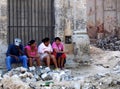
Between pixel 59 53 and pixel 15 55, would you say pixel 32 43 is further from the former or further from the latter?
pixel 59 53

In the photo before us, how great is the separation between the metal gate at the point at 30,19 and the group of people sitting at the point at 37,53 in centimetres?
69

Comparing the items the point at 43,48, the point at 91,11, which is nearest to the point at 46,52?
the point at 43,48

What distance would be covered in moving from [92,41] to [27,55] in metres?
5.51

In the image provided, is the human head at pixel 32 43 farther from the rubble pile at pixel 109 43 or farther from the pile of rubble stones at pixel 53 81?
the rubble pile at pixel 109 43

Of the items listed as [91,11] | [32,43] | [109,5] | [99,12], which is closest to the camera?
[32,43]

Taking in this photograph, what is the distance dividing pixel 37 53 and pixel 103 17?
598 cm

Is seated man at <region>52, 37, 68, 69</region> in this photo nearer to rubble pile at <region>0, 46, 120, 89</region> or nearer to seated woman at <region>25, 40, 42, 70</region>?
rubble pile at <region>0, 46, 120, 89</region>

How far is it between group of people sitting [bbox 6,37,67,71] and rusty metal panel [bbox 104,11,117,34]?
5.30 m

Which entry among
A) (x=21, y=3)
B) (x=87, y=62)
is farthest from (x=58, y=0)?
(x=87, y=62)

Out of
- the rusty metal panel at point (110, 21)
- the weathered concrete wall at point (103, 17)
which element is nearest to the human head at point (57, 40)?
the weathered concrete wall at point (103, 17)

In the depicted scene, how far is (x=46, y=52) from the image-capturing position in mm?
13984

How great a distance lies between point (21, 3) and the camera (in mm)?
14648

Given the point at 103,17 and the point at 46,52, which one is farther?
the point at 103,17

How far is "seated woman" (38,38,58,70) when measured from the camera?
13883 millimetres
